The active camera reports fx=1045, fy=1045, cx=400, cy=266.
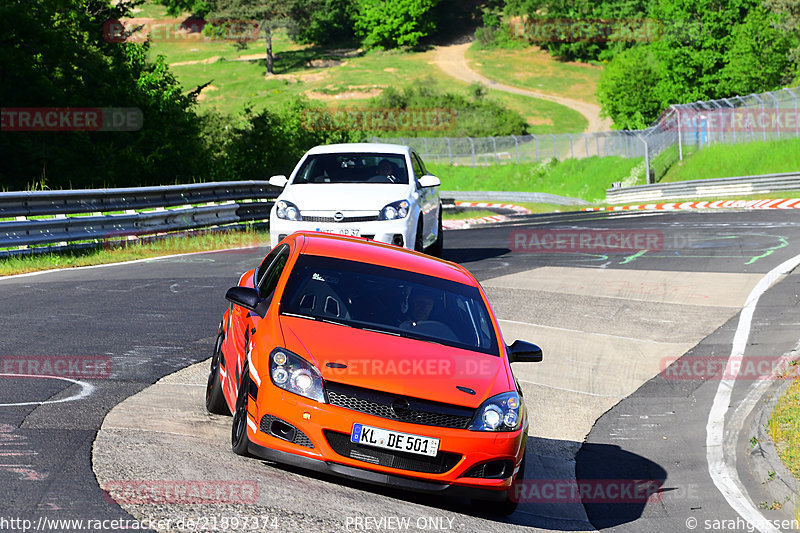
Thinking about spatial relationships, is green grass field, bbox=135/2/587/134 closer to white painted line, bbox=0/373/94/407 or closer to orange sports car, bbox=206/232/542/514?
white painted line, bbox=0/373/94/407

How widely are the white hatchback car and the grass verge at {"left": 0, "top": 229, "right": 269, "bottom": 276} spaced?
4270mm

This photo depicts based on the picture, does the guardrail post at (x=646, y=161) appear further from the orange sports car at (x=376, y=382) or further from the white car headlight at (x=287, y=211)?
the orange sports car at (x=376, y=382)

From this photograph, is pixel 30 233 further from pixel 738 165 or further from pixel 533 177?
pixel 533 177

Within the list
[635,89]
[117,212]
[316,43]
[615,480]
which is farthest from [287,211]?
[316,43]

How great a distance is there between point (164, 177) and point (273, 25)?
10896cm

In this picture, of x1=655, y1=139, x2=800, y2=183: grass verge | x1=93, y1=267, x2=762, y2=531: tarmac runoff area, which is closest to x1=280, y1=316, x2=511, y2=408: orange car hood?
x1=93, y1=267, x2=762, y2=531: tarmac runoff area

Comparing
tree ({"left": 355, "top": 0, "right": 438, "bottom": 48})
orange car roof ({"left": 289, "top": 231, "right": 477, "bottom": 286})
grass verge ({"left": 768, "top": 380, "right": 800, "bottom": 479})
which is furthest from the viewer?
tree ({"left": 355, "top": 0, "right": 438, "bottom": 48})

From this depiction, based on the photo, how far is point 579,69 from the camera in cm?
12694

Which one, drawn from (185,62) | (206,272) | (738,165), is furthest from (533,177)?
(185,62)

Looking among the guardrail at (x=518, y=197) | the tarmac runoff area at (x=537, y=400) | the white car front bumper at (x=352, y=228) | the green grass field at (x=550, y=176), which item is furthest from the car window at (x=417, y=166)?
the green grass field at (x=550, y=176)

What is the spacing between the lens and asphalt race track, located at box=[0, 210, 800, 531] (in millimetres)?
6039

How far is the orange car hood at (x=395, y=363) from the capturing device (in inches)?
248

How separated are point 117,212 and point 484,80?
108m

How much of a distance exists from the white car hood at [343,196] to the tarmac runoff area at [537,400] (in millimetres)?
2090
